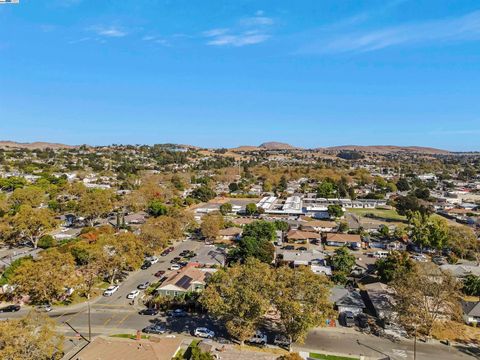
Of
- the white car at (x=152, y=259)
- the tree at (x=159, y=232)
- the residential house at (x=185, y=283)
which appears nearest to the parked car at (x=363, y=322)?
the residential house at (x=185, y=283)

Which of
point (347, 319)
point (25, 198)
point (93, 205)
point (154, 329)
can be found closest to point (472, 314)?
point (347, 319)

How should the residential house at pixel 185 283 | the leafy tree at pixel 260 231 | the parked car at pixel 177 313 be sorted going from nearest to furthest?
the parked car at pixel 177 313 → the residential house at pixel 185 283 → the leafy tree at pixel 260 231

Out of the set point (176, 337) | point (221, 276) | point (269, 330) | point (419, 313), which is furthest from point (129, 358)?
point (419, 313)

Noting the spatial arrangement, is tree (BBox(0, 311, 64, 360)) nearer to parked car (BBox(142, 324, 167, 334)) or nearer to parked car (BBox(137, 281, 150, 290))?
parked car (BBox(142, 324, 167, 334))

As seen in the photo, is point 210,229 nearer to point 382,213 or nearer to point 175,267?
point 175,267

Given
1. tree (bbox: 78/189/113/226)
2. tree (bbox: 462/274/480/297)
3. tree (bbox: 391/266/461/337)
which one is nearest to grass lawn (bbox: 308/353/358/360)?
tree (bbox: 391/266/461/337)

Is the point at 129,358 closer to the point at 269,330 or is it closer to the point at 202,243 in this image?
the point at 269,330

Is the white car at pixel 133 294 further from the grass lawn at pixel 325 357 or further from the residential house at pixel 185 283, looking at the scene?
the grass lawn at pixel 325 357

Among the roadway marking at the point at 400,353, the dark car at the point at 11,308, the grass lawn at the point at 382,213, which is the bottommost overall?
the dark car at the point at 11,308
